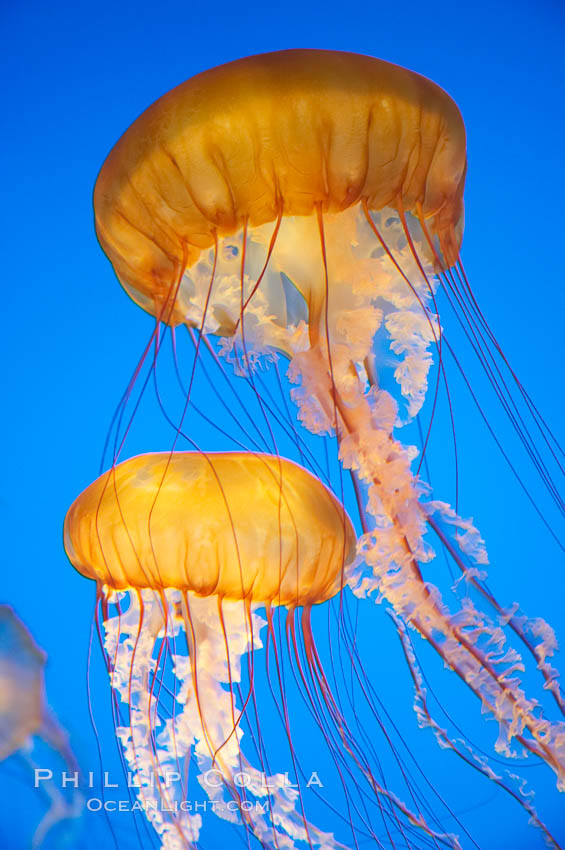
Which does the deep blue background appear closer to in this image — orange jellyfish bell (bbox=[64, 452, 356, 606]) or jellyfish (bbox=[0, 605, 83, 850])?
jellyfish (bbox=[0, 605, 83, 850])

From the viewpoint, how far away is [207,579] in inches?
110

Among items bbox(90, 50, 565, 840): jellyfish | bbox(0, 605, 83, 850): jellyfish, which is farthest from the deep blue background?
bbox(90, 50, 565, 840): jellyfish

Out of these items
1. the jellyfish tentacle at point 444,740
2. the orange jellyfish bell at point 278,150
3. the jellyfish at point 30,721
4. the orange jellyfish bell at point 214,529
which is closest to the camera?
the orange jellyfish bell at point 278,150

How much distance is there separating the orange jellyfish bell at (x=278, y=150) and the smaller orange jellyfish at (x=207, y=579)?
987 mm

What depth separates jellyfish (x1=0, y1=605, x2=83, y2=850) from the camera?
5.32 metres

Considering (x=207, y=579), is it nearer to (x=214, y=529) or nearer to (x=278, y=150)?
(x=214, y=529)

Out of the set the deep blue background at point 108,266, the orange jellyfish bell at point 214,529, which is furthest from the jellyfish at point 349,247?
the deep blue background at point 108,266

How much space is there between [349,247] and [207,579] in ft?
4.69

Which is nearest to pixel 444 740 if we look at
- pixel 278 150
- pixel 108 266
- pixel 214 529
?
pixel 214 529

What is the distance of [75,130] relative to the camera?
4.79m

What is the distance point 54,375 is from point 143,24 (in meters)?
2.47

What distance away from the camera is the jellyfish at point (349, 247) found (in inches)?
87.2

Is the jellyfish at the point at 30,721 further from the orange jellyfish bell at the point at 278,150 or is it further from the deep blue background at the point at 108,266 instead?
the orange jellyfish bell at the point at 278,150

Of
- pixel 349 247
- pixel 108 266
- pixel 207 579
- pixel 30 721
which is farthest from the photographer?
pixel 30 721
